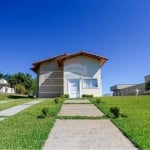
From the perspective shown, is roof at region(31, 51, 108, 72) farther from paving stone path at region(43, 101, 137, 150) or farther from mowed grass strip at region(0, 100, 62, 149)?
paving stone path at region(43, 101, 137, 150)

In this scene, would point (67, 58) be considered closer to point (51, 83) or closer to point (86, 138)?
point (51, 83)

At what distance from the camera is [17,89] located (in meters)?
67.6

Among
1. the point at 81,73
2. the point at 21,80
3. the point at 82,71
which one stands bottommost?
the point at 81,73

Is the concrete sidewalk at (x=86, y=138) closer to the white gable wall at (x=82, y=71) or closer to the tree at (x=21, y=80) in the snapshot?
the white gable wall at (x=82, y=71)

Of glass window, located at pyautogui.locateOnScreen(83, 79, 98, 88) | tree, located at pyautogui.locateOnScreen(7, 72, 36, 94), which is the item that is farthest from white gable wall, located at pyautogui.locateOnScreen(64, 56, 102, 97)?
tree, located at pyautogui.locateOnScreen(7, 72, 36, 94)

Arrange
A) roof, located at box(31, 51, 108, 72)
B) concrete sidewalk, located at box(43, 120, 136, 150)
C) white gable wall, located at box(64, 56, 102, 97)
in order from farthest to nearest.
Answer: roof, located at box(31, 51, 108, 72) → white gable wall, located at box(64, 56, 102, 97) → concrete sidewalk, located at box(43, 120, 136, 150)

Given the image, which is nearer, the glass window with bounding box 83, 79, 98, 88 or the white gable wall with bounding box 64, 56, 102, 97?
the white gable wall with bounding box 64, 56, 102, 97

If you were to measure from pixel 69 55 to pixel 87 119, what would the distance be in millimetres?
20463

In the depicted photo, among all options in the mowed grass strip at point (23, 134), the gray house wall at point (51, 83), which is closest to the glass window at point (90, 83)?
the gray house wall at point (51, 83)

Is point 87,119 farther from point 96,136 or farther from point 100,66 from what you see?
point 100,66

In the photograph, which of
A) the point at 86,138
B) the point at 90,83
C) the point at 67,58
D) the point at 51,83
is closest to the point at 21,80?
the point at 51,83

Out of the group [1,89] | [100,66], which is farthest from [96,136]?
[1,89]

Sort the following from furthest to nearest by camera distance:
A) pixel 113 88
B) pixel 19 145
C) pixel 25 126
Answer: pixel 113 88 → pixel 25 126 → pixel 19 145

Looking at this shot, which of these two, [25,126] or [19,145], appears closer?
[19,145]
